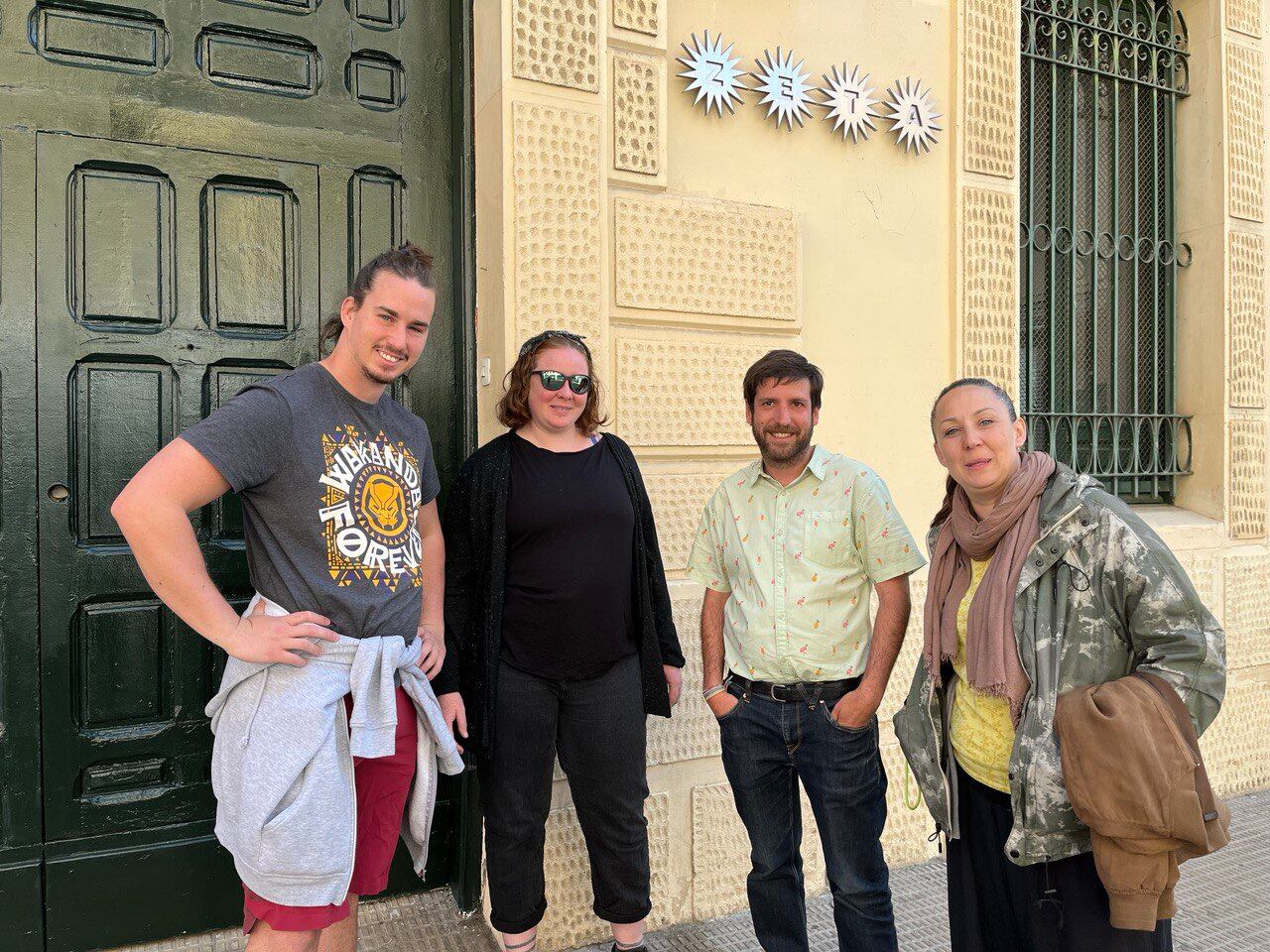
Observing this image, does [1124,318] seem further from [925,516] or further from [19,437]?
[19,437]

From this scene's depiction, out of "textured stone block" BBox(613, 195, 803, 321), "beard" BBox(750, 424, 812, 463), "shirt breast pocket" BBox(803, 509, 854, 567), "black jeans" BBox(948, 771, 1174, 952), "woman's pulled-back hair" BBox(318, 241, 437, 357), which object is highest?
"textured stone block" BBox(613, 195, 803, 321)

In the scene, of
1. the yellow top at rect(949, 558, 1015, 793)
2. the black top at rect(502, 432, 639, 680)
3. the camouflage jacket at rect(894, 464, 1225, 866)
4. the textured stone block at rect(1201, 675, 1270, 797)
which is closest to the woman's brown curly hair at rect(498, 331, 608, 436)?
the black top at rect(502, 432, 639, 680)

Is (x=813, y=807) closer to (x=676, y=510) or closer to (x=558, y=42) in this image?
(x=676, y=510)

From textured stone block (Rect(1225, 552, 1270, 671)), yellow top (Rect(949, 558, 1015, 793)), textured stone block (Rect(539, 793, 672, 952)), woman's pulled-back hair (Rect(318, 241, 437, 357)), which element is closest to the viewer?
yellow top (Rect(949, 558, 1015, 793))

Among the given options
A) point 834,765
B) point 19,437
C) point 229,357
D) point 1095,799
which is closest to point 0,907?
Answer: point 19,437

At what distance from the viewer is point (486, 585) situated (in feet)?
8.38

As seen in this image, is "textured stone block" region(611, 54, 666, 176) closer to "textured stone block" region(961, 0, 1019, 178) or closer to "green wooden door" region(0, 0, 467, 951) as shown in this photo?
"green wooden door" region(0, 0, 467, 951)

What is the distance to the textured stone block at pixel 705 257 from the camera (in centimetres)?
319

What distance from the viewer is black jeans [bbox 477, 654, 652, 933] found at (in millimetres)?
2561

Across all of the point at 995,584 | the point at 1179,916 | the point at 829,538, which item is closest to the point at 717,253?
the point at 829,538

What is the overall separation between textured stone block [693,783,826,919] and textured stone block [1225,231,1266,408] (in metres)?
3.65

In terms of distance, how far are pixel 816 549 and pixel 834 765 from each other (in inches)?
23.3

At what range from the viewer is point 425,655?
7.71 ft

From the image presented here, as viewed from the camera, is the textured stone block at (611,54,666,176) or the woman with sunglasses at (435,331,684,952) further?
the textured stone block at (611,54,666,176)
